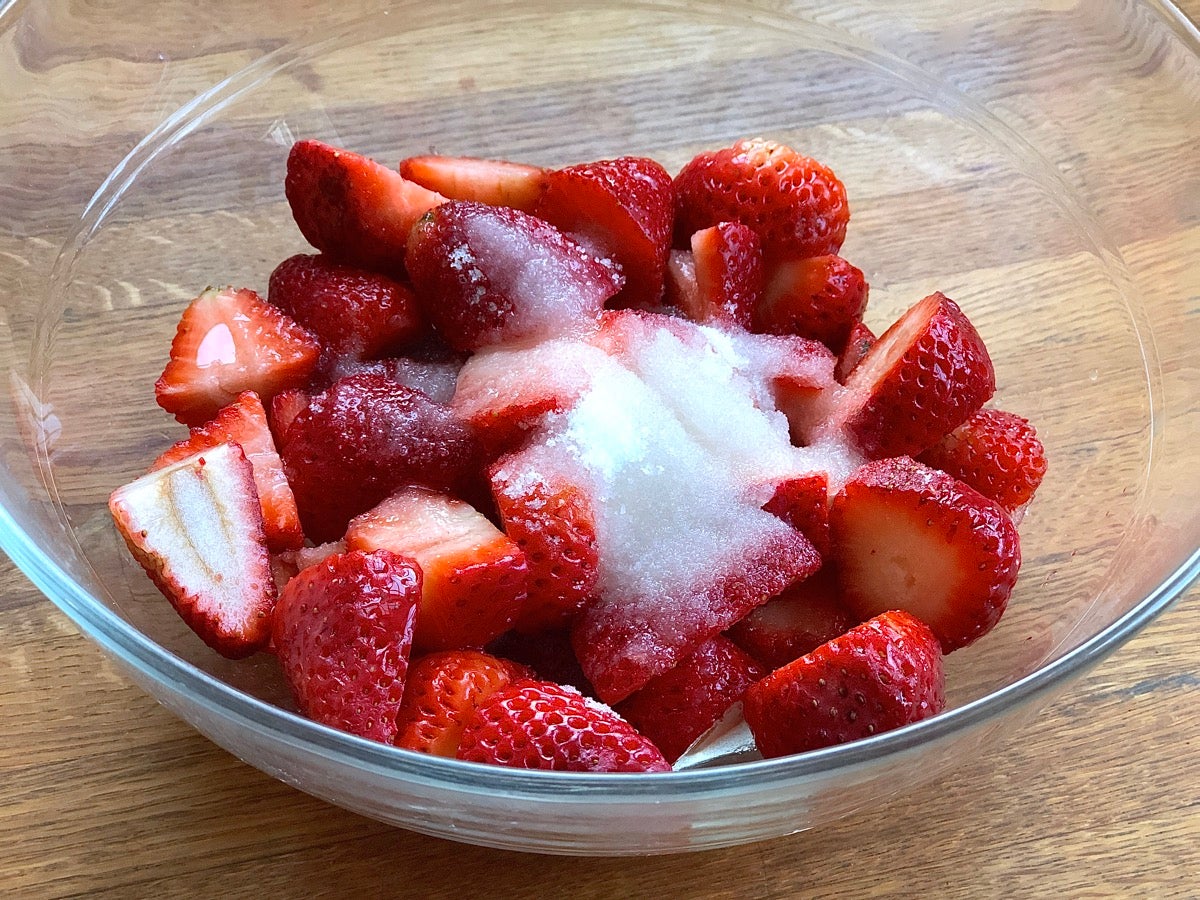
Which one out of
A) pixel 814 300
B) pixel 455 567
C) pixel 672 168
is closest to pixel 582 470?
pixel 455 567

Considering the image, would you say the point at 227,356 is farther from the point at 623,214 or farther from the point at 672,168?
the point at 672,168

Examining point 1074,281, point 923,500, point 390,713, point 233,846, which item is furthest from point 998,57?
point 233,846

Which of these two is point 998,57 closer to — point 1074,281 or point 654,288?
point 1074,281

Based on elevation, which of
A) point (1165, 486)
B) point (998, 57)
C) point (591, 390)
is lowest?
point (1165, 486)

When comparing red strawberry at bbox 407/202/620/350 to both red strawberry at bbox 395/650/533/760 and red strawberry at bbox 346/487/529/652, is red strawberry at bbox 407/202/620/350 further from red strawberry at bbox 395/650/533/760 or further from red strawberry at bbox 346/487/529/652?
red strawberry at bbox 395/650/533/760

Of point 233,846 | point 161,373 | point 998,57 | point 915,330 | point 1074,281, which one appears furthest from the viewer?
point 998,57

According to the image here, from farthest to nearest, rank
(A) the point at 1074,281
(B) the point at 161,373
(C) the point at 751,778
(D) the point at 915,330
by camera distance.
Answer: (A) the point at 1074,281, (B) the point at 161,373, (D) the point at 915,330, (C) the point at 751,778
